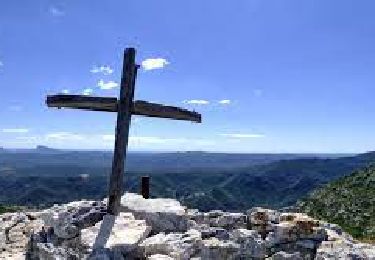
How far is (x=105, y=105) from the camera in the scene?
55.1ft

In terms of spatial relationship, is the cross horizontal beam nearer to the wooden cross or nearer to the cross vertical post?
the wooden cross

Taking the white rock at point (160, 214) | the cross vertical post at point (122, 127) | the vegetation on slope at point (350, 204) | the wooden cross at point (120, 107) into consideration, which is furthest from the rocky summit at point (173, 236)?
the vegetation on slope at point (350, 204)

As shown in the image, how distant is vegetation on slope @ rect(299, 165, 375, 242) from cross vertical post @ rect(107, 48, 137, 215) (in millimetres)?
48260

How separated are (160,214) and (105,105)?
369 centimetres

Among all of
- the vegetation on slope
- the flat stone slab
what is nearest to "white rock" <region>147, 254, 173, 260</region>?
the flat stone slab

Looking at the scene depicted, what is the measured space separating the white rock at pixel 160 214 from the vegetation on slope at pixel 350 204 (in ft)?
154

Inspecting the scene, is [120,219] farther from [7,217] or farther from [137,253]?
[7,217]

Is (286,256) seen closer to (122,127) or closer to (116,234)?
(116,234)

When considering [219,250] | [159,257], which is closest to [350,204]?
[219,250]

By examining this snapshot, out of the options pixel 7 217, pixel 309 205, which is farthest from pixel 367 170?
pixel 7 217

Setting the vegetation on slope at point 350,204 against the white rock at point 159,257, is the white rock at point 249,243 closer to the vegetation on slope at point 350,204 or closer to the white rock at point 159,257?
the white rock at point 159,257

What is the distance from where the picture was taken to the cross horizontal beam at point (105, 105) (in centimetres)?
1672

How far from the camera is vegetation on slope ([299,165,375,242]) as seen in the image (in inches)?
2732

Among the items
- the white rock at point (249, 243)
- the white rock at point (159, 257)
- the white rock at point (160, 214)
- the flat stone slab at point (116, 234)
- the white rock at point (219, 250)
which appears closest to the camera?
the white rock at point (159, 257)
